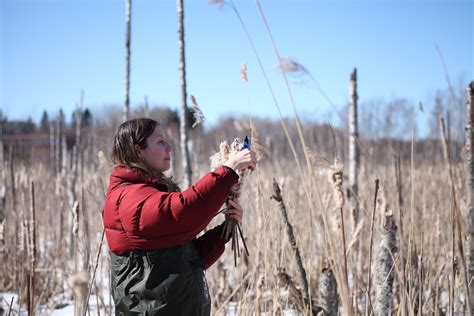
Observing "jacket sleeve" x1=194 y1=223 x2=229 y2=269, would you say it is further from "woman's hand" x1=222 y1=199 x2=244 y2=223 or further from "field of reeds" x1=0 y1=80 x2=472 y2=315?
"field of reeds" x1=0 y1=80 x2=472 y2=315

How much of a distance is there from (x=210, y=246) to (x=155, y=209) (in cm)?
34

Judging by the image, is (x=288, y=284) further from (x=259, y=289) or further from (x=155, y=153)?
(x=155, y=153)

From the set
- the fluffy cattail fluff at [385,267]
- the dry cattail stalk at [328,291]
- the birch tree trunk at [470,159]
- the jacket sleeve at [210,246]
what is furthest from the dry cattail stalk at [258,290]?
the birch tree trunk at [470,159]

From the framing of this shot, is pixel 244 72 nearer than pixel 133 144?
No

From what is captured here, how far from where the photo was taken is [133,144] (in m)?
1.51

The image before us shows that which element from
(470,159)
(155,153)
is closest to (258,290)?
(155,153)

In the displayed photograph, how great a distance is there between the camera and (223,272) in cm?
326

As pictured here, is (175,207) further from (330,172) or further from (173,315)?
(330,172)

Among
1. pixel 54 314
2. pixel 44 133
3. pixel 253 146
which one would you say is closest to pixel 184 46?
pixel 253 146

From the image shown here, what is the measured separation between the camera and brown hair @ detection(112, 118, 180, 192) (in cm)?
151

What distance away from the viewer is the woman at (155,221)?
4.30 feet

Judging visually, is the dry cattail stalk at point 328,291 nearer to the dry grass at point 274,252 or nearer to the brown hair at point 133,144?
the dry grass at point 274,252

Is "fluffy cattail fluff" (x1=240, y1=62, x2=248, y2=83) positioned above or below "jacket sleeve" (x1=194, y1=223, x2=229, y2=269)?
above

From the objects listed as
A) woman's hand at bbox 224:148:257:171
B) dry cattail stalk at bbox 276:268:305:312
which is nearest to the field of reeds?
dry cattail stalk at bbox 276:268:305:312
